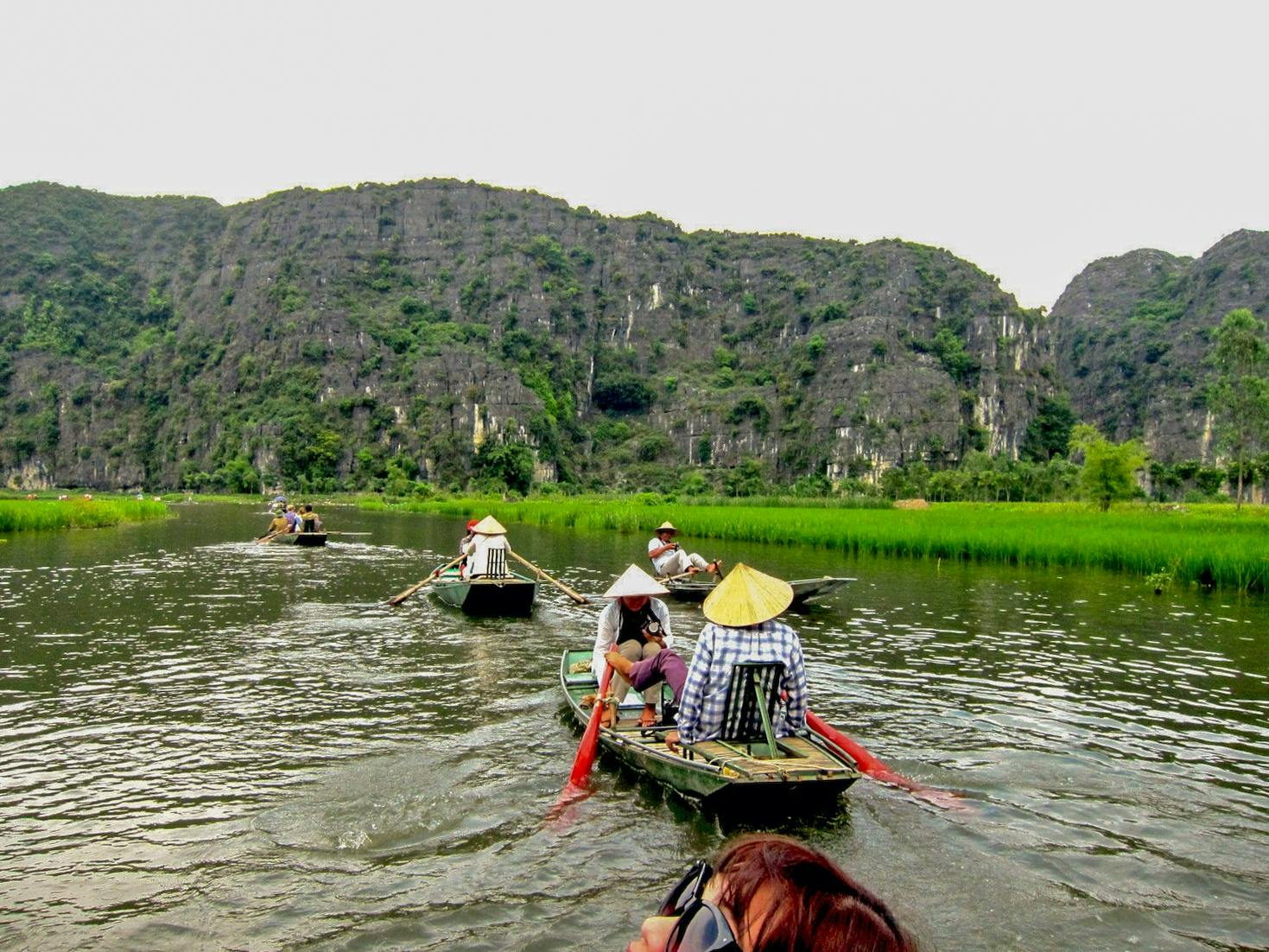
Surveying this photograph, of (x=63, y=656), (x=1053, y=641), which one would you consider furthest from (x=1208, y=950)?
(x=63, y=656)

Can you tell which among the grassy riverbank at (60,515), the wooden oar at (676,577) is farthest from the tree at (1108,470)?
the grassy riverbank at (60,515)

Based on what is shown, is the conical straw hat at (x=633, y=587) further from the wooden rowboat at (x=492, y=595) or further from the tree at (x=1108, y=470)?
the tree at (x=1108, y=470)

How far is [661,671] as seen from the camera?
27.9ft

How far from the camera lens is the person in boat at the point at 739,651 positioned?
717cm

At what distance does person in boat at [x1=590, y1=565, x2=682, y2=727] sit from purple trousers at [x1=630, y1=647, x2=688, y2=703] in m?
0.43

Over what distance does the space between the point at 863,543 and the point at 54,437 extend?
145 m

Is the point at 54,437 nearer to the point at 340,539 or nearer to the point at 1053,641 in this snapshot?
the point at 340,539

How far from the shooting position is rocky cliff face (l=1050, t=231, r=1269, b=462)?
14550 centimetres

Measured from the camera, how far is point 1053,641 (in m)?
15.1

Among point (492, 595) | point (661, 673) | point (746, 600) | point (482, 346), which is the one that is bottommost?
point (492, 595)

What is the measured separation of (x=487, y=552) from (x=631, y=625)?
29.9 ft

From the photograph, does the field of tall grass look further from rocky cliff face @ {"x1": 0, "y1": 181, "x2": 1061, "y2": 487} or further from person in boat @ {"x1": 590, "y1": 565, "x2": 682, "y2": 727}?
rocky cliff face @ {"x1": 0, "y1": 181, "x2": 1061, "y2": 487}

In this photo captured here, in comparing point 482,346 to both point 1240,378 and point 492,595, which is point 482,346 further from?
point 492,595

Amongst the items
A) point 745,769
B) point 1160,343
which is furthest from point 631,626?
point 1160,343
